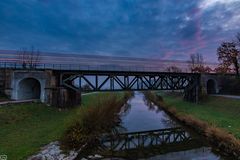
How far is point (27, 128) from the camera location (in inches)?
1055

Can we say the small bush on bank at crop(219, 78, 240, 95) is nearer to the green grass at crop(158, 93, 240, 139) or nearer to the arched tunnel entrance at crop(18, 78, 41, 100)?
the green grass at crop(158, 93, 240, 139)

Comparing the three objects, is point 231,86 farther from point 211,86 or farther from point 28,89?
point 28,89

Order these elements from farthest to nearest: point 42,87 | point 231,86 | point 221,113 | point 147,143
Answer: point 231,86, point 42,87, point 221,113, point 147,143

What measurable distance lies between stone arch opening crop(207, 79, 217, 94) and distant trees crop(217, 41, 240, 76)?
675 centimetres

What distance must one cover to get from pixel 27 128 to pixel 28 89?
23.4 m

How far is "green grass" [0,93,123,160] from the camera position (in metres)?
19.2

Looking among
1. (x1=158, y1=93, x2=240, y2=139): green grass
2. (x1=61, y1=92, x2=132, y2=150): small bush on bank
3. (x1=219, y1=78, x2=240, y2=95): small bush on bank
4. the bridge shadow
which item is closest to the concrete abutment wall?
(x1=61, y1=92, x2=132, y2=150): small bush on bank

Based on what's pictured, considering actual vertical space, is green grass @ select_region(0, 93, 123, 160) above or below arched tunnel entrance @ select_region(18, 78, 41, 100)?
below

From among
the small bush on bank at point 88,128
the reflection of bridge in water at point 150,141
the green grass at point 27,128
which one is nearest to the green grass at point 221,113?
the reflection of bridge in water at point 150,141

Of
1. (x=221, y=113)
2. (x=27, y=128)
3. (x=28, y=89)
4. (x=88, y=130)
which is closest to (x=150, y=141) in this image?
(x=88, y=130)

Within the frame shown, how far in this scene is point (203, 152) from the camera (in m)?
23.1

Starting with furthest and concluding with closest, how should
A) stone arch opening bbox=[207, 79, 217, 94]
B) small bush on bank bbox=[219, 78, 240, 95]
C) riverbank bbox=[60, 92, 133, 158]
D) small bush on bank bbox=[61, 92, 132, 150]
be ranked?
stone arch opening bbox=[207, 79, 217, 94] < small bush on bank bbox=[219, 78, 240, 95] < small bush on bank bbox=[61, 92, 132, 150] < riverbank bbox=[60, 92, 133, 158]

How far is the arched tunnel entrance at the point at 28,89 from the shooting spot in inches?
1796

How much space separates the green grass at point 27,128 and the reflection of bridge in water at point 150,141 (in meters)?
5.28
